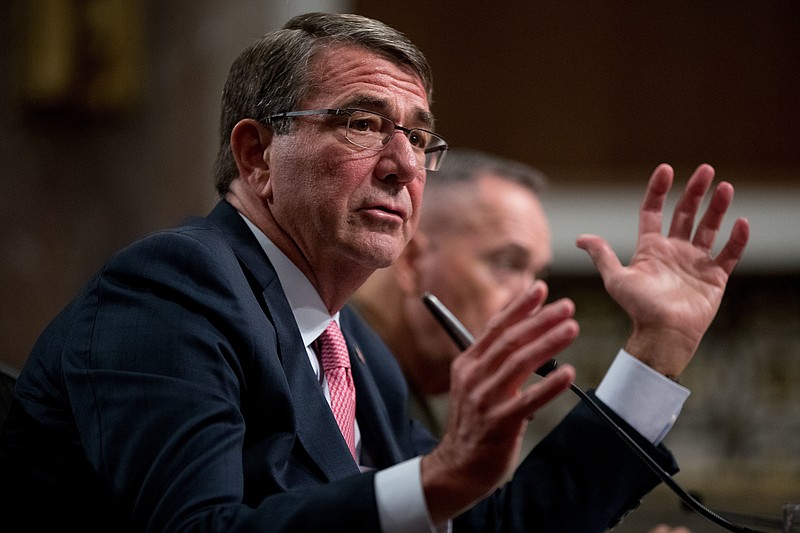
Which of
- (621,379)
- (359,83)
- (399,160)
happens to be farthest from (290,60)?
(621,379)

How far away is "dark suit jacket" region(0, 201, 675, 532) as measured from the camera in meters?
→ 1.11

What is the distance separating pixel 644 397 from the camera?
4.85 feet

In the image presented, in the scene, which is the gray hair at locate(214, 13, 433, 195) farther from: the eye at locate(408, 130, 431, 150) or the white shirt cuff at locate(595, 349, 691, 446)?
the white shirt cuff at locate(595, 349, 691, 446)

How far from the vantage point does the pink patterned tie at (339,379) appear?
1.51 meters

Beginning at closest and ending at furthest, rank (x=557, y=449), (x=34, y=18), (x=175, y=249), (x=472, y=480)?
(x=472, y=480), (x=175, y=249), (x=557, y=449), (x=34, y=18)

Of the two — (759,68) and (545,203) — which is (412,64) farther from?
(759,68)

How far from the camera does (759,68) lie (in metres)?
4.46

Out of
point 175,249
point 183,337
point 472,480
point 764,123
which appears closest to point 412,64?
point 175,249

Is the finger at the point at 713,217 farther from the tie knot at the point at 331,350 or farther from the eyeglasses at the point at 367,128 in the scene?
the tie knot at the point at 331,350

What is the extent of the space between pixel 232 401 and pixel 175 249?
9.2 inches

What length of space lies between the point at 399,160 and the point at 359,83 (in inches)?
5.1

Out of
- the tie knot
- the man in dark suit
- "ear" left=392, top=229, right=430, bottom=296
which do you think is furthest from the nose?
"ear" left=392, top=229, right=430, bottom=296

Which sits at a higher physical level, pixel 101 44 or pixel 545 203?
pixel 101 44

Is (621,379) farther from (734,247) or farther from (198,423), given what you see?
(198,423)
